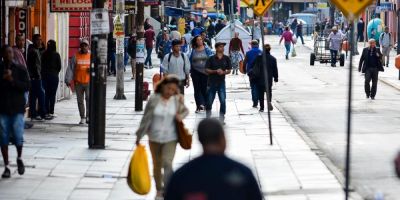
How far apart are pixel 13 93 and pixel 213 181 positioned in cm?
836

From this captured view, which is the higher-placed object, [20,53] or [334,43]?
[20,53]

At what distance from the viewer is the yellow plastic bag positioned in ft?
40.2

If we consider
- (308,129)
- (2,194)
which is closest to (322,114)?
(308,129)

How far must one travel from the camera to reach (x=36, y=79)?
2238cm

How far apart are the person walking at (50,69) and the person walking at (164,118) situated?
9822mm

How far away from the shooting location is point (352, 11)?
11461 mm

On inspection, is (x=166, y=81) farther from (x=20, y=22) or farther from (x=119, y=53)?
(x=119, y=53)

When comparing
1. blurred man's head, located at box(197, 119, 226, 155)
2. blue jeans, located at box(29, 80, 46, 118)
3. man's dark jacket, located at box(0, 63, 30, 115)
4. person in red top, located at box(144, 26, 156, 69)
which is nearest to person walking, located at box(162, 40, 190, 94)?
blue jeans, located at box(29, 80, 46, 118)

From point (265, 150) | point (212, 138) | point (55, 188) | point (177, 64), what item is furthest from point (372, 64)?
point (212, 138)

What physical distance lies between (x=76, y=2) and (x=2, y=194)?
33.2 ft

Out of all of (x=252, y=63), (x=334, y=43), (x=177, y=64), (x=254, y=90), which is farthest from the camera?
(x=334, y=43)

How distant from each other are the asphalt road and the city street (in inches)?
0.8

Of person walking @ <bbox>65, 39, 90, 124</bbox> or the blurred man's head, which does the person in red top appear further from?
the blurred man's head

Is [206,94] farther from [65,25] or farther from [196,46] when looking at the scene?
[65,25]
